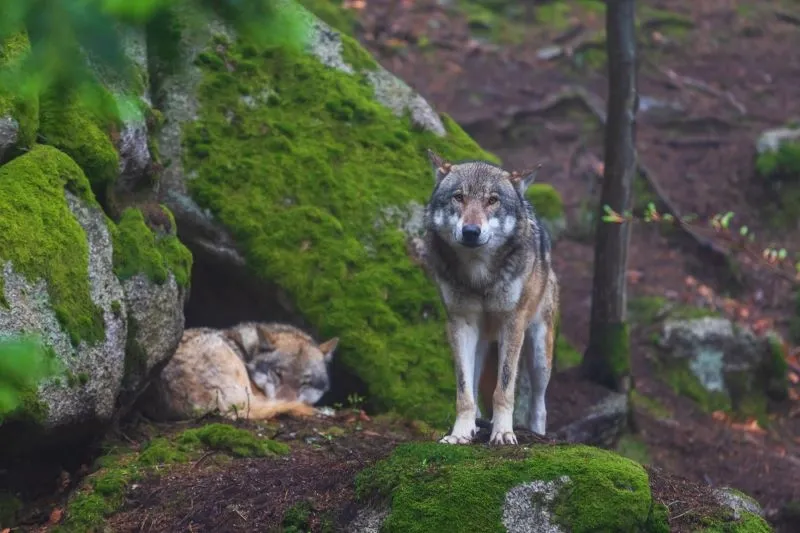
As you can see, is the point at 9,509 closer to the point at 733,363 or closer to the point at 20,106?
the point at 20,106

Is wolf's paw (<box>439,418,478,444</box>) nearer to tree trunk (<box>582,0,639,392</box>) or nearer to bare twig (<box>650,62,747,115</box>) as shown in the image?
tree trunk (<box>582,0,639,392</box>)

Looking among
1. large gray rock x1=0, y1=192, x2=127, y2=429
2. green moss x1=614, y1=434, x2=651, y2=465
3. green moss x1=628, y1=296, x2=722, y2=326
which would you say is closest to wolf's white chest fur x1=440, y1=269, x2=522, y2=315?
large gray rock x1=0, y1=192, x2=127, y2=429

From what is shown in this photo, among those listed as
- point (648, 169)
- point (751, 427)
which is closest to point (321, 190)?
point (751, 427)

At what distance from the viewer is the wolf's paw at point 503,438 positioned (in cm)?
626

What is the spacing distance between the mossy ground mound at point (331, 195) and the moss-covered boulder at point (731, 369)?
14.8 ft

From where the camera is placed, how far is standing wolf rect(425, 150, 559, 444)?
255 inches

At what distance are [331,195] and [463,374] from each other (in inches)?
138

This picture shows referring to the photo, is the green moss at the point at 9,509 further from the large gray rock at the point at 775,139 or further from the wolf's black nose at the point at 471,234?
the large gray rock at the point at 775,139

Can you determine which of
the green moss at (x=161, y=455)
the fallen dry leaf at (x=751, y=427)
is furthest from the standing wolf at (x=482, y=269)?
the fallen dry leaf at (x=751, y=427)

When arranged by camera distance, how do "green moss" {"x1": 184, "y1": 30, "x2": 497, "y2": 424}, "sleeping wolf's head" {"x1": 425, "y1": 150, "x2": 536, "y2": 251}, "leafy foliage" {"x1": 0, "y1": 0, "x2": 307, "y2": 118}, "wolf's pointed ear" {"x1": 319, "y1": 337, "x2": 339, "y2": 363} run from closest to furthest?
"leafy foliage" {"x1": 0, "y1": 0, "x2": 307, "y2": 118} < "sleeping wolf's head" {"x1": 425, "y1": 150, "x2": 536, "y2": 251} < "wolf's pointed ear" {"x1": 319, "y1": 337, "x2": 339, "y2": 363} < "green moss" {"x1": 184, "y1": 30, "x2": 497, "y2": 424}

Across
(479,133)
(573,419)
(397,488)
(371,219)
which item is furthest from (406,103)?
(479,133)

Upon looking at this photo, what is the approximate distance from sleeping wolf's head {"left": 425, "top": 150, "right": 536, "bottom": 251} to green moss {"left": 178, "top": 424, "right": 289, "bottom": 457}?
202cm

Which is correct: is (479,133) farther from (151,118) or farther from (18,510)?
(18,510)

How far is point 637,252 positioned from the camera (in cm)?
1609
